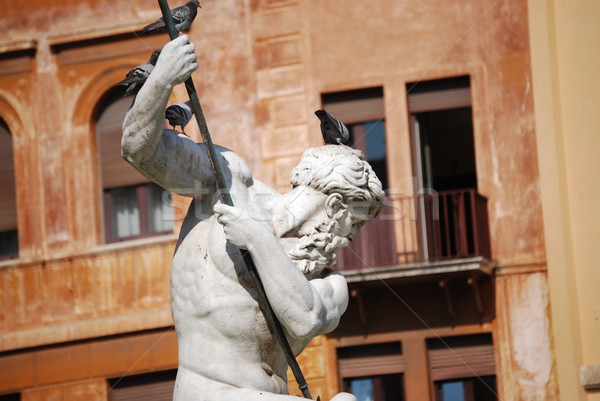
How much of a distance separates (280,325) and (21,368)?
58.8ft

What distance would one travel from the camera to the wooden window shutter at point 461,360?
74.5 ft

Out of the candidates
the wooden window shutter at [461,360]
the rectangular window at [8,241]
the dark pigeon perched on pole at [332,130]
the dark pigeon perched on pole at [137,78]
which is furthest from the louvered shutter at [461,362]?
the dark pigeon perched on pole at [137,78]

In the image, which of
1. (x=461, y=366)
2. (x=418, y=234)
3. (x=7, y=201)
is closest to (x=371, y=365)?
(x=461, y=366)

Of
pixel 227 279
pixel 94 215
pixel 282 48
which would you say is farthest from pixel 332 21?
pixel 227 279

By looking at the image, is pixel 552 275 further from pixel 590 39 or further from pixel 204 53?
pixel 204 53

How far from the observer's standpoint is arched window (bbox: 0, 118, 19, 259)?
84.2 feet

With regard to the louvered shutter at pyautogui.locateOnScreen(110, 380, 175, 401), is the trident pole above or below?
below

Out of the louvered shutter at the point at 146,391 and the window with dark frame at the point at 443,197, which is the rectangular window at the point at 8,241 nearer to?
the louvered shutter at the point at 146,391

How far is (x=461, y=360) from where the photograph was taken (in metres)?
22.9

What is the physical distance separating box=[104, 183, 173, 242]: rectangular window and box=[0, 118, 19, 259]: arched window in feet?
4.68

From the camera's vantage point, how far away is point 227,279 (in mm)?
7598

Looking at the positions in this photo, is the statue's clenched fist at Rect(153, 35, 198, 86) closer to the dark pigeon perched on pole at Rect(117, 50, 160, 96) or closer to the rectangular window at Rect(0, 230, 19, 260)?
the dark pigeon perched on pole at Rect(117, 50, 160, 96)

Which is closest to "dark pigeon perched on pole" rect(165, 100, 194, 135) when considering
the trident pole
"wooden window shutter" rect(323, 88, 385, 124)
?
the trident pole

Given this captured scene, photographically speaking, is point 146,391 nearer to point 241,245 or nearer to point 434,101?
point 434,101
